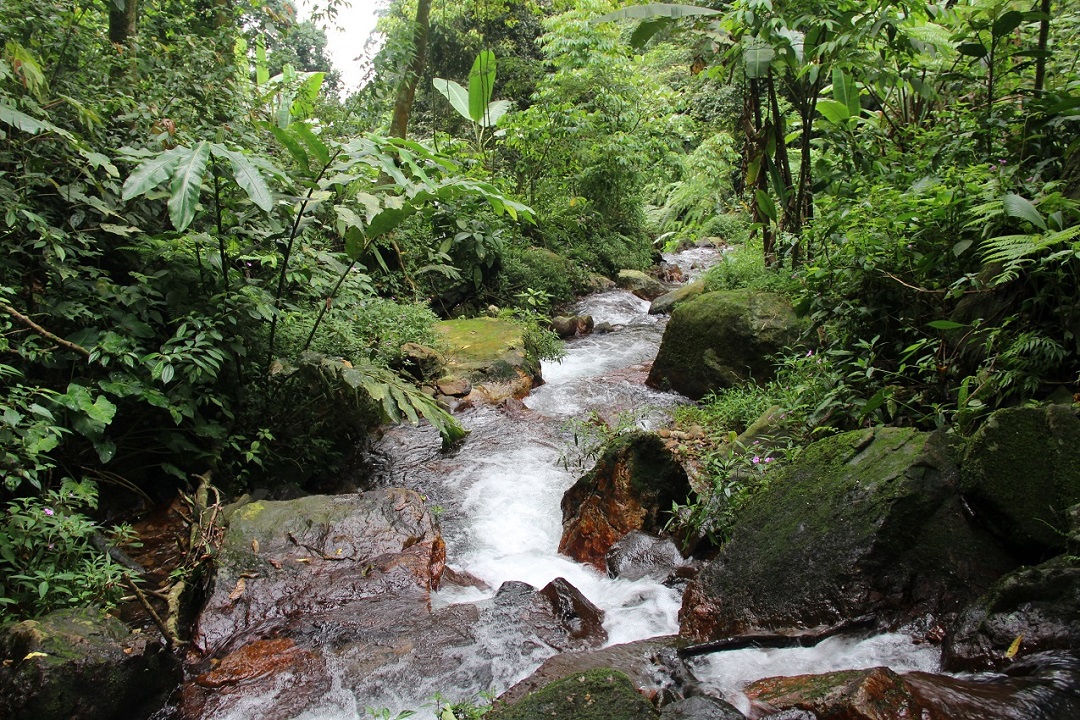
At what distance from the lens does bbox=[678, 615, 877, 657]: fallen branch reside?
2.70 metres

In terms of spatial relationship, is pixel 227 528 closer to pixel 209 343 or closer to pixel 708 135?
pixel 209 343

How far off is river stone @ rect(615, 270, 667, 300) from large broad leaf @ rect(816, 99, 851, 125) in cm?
801

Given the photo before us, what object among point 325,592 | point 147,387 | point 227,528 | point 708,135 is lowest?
point 325,592

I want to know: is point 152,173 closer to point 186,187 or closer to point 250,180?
point 186,187

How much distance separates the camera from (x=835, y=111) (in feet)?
16.0

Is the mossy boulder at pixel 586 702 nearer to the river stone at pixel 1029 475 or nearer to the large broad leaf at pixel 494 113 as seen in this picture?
the river stone at pixel 1029 475

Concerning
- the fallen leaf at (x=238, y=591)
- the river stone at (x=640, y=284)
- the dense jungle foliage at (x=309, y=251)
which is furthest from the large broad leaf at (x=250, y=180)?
the river stone at (x=640, y=284)

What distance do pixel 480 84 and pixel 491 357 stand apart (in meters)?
4.40

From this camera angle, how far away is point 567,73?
1203cm

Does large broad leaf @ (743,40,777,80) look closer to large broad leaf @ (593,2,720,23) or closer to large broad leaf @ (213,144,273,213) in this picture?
large broad leaf @ (593,2,720,23)

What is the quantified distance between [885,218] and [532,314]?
5.98 metres

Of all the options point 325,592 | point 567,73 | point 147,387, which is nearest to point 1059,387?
point 325,592

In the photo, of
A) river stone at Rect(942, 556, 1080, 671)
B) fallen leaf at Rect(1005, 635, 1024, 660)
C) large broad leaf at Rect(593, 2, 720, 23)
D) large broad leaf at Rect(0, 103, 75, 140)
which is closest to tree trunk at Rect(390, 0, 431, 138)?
large broad leaf at Rect(593, 2, 720, 23)

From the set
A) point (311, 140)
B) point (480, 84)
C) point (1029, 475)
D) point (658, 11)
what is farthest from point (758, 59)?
point (480, 84)
